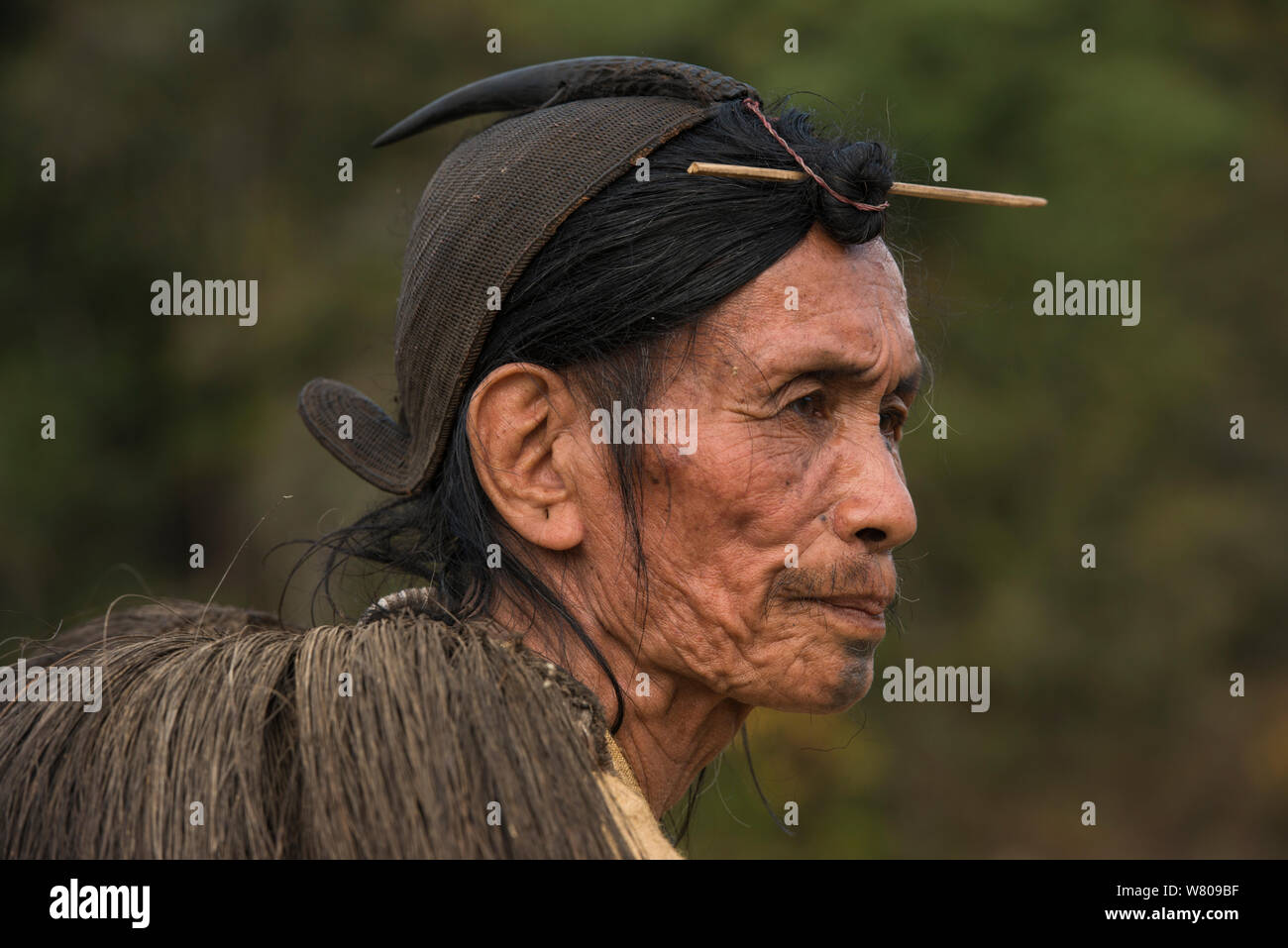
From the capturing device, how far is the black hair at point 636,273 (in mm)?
2717

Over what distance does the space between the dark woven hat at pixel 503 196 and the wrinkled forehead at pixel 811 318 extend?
0.39 m

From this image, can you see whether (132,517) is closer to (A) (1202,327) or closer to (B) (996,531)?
(B) (996,531)

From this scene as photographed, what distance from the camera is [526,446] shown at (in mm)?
2795

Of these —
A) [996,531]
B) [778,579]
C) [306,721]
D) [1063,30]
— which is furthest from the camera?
[996,531]

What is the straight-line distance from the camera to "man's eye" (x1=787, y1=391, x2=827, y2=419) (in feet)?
9.05

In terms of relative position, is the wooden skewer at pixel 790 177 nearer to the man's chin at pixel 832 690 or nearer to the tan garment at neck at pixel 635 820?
the man's chin at pixel 832 690

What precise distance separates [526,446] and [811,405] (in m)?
0.61

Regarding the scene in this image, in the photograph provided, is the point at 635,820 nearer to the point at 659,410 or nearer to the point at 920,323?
the point at 659,410

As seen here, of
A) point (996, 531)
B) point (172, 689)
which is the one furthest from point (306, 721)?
point (996, 531)

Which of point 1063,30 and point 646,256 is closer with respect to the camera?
point 646,256

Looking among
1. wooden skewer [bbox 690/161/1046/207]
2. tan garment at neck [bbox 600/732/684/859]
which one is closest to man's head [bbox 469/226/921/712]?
wooden skewer [bbox 690/161/1046/207]

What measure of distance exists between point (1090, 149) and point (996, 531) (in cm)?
270

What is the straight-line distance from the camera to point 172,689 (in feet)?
7.65

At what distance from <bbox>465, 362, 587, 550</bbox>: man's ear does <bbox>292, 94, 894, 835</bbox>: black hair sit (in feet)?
0.14
